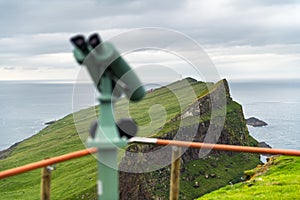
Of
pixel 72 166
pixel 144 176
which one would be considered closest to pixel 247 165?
pixel 144 176

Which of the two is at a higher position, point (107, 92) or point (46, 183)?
point (107, 92)

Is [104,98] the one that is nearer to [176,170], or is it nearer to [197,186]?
[176,170]

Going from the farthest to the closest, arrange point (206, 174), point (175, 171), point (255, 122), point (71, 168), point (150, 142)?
point (255, 122)
point (71, 168)
point (206, 174)
point (175, 171)
point (150, 142)

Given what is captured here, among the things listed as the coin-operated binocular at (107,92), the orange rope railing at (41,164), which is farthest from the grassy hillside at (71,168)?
Result: the coin-operated binocular at (107,92)

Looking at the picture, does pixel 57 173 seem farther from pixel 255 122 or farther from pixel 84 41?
pixel 255 122

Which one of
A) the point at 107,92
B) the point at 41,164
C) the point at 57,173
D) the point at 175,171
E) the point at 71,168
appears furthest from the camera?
the point at 71,168

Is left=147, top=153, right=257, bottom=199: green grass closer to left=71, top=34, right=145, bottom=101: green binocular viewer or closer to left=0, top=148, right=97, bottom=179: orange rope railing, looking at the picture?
left=0, top=148, right=97, bottom=179: orange rope railing

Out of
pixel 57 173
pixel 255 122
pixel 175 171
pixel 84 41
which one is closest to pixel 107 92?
pixel 84 41

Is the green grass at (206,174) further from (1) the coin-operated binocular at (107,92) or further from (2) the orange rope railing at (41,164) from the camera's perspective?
(1) the coin-operated binocular at (107,92)
